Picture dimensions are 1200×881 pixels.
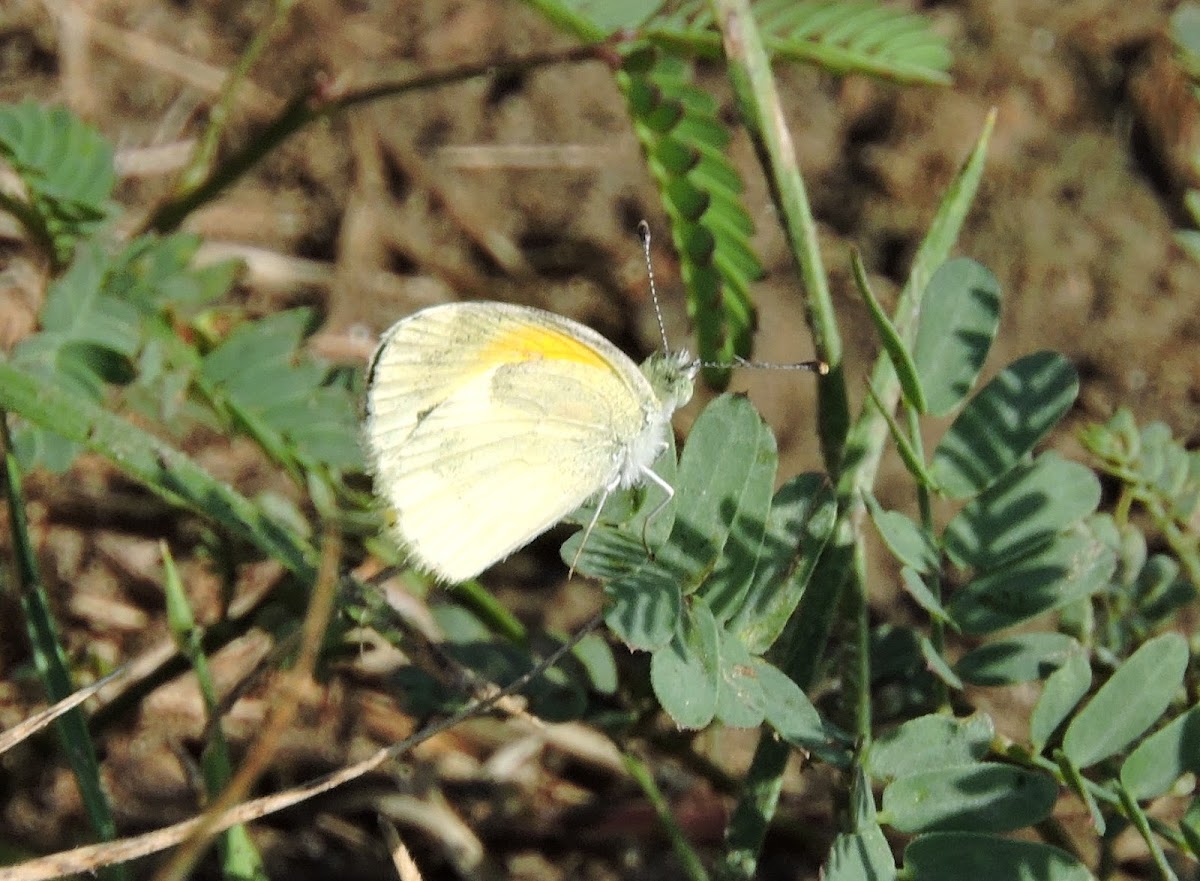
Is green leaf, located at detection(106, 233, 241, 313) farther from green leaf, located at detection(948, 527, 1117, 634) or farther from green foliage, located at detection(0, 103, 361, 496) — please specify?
green leaf, located at detection(948, 527, 1117, 634)

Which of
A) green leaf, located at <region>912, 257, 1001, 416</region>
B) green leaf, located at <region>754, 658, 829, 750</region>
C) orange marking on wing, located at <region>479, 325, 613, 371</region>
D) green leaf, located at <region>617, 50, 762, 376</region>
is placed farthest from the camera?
green leaf, located at <region>617, 50, 762, 376</region>

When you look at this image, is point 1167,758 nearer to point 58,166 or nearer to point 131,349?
point 131,349

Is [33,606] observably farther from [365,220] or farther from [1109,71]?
[1109,71]

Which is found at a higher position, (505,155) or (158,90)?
(158,90)

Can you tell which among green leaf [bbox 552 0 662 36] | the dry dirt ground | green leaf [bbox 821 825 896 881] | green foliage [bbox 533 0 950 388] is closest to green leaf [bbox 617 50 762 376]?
green foliage [bbox 533 0 950 388]

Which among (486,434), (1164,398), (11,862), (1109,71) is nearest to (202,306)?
(486,434)

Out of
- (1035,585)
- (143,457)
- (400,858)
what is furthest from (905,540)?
(143,457)
